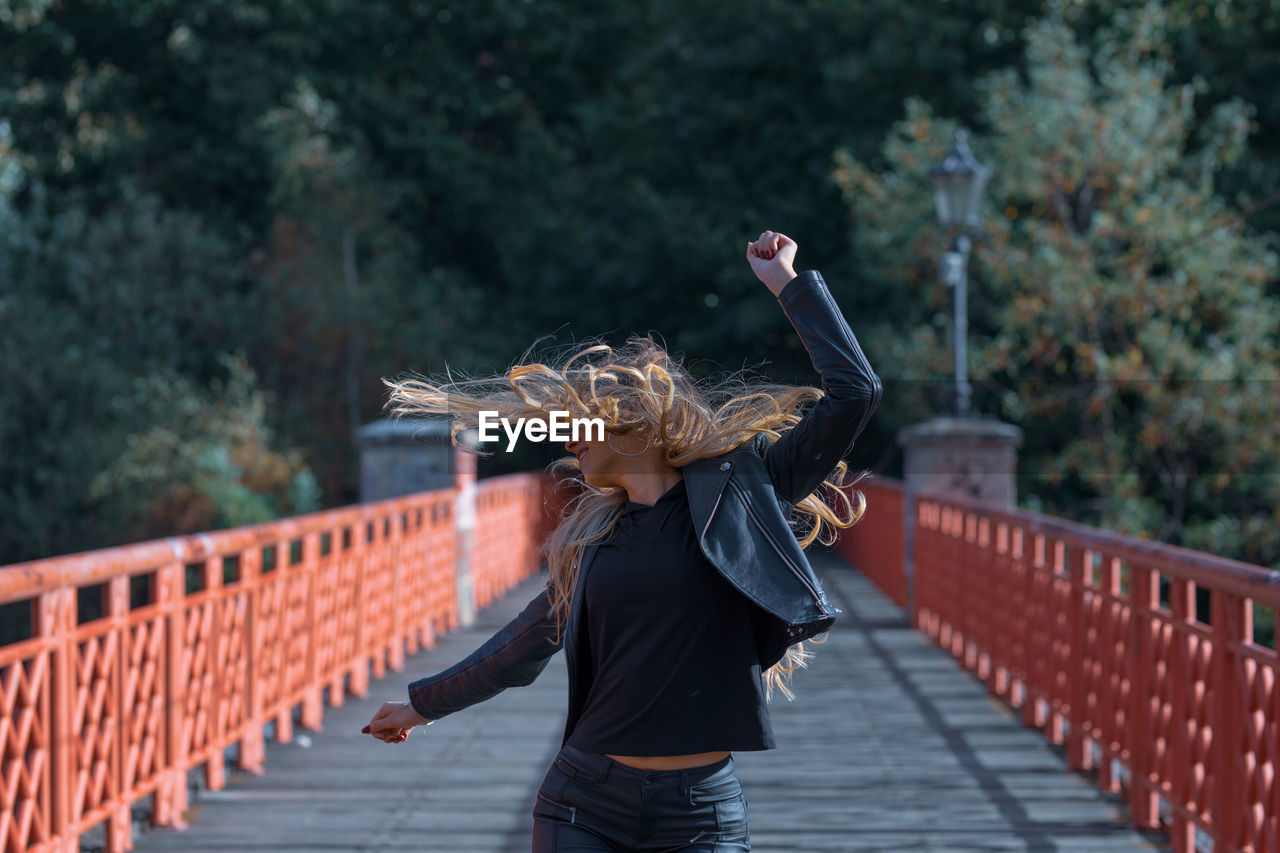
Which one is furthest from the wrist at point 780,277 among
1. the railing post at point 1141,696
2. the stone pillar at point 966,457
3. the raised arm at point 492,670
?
the stone pillar at point 966,457

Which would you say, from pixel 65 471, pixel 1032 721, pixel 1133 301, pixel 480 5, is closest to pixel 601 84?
pixel 480 5

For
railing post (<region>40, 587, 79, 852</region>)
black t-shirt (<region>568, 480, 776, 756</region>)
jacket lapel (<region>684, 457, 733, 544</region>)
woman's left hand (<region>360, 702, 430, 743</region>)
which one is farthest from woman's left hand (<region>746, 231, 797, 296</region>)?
railing post (<region>40, 587, 79, 852</region>)

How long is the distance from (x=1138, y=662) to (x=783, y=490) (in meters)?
3.72

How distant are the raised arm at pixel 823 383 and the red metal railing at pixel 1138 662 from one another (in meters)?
2.12

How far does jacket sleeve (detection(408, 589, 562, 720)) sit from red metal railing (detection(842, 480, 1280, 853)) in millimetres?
2345

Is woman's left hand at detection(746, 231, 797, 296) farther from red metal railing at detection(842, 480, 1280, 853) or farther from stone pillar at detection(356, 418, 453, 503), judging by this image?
stone pillar at detection(356, 418, 453, 503)

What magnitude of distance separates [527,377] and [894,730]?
229 inches

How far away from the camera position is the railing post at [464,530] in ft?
42.6

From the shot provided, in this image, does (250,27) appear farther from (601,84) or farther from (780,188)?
(780,188)

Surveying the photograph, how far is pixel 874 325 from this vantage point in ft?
77.1

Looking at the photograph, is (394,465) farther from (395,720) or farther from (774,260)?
(774,260)

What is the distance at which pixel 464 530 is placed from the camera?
1334 centimetres

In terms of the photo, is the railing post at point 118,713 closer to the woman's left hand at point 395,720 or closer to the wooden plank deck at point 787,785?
the wooden plank deck at point 787,785

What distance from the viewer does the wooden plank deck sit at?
584cm
